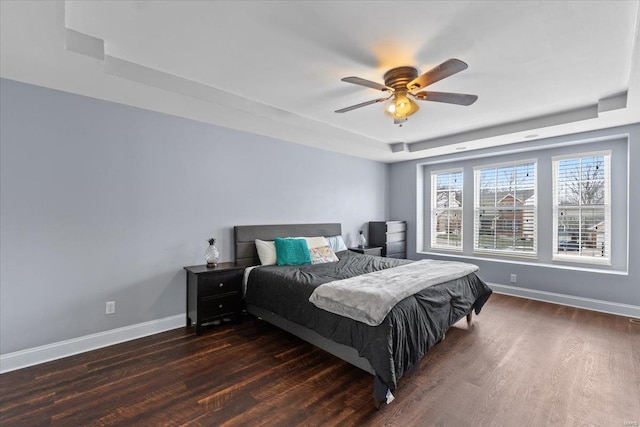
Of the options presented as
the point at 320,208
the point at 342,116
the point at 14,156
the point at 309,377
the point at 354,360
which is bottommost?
the point at 309,377

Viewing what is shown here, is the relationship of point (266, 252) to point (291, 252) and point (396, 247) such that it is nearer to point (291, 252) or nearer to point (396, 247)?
point (291, 252)

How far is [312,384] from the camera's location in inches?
90.7

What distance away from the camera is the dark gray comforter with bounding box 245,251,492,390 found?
82.8 inches

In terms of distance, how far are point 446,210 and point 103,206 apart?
18.4 feet

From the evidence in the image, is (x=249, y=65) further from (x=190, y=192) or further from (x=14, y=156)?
(x=14, y=156)

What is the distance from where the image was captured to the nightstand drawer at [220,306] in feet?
10.7

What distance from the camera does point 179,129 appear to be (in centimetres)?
350

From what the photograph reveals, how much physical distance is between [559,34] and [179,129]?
12.1 feet

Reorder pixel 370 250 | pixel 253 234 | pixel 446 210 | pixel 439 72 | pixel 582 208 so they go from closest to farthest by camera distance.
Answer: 1. pixel 439 72
2. pixel 253 234
3. pixel 582 208
4. pixel 370 250
5. pixel 446 210

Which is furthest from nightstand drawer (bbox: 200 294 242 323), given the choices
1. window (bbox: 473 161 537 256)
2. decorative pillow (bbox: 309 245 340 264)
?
window (bbox: 473 161 537 256)

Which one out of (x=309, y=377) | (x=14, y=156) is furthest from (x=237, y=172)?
(x=309, y=377)

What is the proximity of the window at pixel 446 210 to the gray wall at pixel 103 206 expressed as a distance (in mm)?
3699

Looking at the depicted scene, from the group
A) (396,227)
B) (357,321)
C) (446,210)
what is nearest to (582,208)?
(446,210)

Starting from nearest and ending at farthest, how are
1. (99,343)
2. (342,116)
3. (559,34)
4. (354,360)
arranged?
(559,34)
(354,360)
(99,343)
(342,116)
